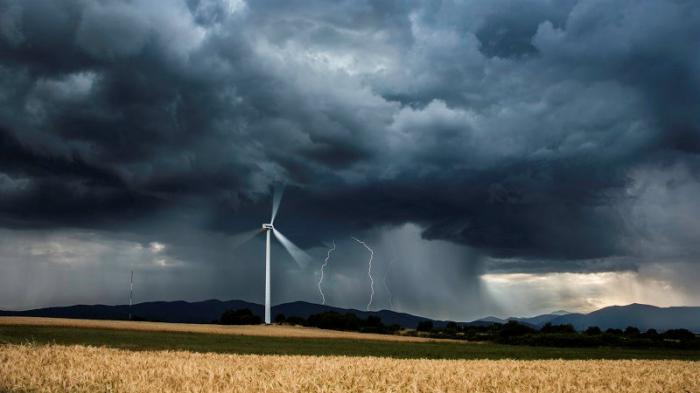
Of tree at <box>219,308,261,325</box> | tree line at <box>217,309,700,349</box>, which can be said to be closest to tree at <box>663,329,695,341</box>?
tree line at <box>217,309,700,349</box>

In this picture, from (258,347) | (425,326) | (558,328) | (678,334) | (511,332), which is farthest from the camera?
(425,326)

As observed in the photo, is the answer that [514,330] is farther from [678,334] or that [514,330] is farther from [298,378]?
[298,378]

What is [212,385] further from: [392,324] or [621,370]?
[392,324]

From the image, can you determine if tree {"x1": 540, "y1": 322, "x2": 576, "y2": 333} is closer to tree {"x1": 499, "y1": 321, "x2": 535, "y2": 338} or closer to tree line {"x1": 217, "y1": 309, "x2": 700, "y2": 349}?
tree line {"x1": 217, "y1": 309, "x2": 700, "y2": 349}

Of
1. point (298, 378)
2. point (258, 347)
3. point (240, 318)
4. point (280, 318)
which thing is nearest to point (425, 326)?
point (280, 318)

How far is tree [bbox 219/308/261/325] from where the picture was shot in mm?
146125

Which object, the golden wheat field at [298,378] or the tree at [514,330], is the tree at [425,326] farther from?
the golden wheat field at [298,378]

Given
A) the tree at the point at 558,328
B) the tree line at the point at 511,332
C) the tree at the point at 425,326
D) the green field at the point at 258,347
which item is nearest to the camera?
the green field at the point at 258,347

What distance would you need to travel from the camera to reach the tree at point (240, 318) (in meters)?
146

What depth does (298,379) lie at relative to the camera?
21.1m

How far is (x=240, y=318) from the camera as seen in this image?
148375 millimetres

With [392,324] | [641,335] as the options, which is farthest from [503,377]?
[392,324]

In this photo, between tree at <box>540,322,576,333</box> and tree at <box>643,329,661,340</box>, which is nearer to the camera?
tree at <box>643,329,661,340</box>

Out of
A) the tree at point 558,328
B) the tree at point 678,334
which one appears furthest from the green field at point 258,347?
the tree at point 558,328
